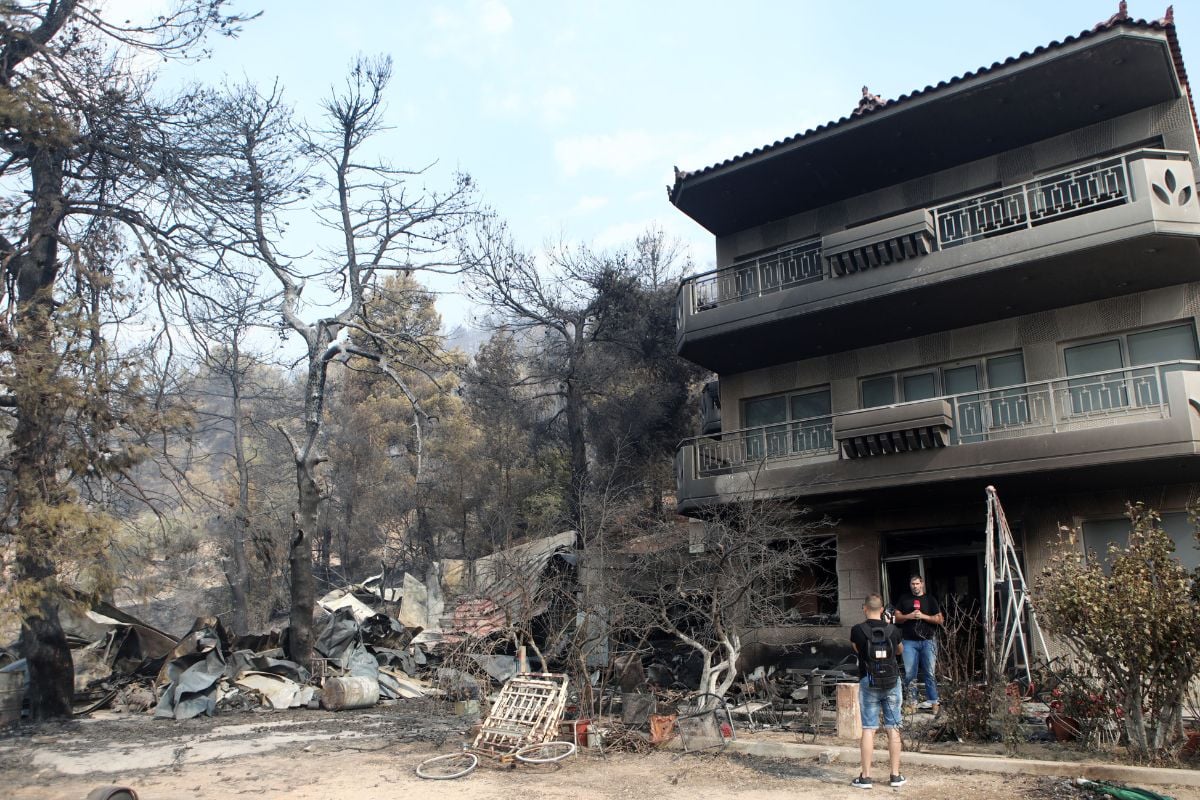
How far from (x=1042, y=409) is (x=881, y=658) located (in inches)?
332

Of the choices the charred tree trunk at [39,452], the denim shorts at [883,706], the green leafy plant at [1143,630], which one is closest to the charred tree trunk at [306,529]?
the charred tree trunk at [39,452]

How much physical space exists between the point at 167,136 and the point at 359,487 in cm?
2500

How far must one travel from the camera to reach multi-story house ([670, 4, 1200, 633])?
13820 millimetres

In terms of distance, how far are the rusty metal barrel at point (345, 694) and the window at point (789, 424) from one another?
879cm

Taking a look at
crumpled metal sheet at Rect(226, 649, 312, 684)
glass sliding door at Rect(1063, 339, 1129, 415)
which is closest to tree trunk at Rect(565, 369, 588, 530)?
crumpled metal sheet at Rect(226, 649, 312, 684)

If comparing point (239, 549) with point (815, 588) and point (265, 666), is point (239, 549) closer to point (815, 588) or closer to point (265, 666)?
point (265, 666)

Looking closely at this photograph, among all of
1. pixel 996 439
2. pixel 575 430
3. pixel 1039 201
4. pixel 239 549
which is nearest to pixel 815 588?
pixel 996 439

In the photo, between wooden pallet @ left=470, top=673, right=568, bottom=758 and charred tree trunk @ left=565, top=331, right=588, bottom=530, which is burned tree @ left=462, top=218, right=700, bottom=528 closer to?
charred tree trunk @ left=565, top=331, right=588, bottom=530

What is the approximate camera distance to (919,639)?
11.9 m

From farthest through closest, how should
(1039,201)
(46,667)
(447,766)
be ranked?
(1039,201) → (46,667) → (447,766)

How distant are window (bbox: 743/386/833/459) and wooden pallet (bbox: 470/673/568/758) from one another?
782cm

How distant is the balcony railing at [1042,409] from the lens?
1369 cm

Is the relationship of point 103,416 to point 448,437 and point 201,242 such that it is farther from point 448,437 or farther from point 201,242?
point 448,437

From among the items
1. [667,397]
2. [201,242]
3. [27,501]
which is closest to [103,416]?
[27,501]
